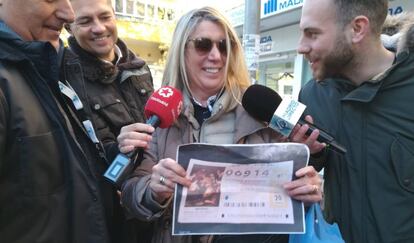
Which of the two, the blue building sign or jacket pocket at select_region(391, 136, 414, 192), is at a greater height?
the blue building sign

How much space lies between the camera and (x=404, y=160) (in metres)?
1.50

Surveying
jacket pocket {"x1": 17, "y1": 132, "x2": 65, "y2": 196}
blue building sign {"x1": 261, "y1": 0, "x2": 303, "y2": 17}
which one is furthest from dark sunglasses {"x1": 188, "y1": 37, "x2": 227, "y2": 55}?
blue building sign {"x1": 261, "y1": 0, "x2": 303, "y2": 17}

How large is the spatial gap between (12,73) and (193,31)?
32.6 inches

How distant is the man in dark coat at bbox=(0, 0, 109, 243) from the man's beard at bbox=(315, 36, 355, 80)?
3.88 feet

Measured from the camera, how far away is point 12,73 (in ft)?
4.09

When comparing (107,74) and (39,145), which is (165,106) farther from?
(107,74)

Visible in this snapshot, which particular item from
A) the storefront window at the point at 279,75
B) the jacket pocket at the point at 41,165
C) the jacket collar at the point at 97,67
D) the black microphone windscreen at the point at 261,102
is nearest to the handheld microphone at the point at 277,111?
the black microphone windscreen at the point at 261,102

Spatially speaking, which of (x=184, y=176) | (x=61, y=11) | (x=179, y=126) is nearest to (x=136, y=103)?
(x=179, y=126)

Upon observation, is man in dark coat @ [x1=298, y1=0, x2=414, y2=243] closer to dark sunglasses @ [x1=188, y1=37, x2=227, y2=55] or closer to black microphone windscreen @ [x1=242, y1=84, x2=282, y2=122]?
black microphone windscreen @ [x1=242, y1=84, x2=282, y2=122]

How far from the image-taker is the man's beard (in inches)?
66.2

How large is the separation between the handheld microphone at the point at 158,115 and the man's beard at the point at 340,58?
74 cm

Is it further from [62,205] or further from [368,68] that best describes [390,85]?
[62,205]

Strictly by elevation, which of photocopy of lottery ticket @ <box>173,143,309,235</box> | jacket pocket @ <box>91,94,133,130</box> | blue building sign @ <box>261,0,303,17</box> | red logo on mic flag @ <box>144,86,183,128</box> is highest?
blue building sign @ <box>261,0,303,17</box>

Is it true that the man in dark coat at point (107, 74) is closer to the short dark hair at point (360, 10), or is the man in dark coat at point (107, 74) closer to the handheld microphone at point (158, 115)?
the handheld microphone at point (158, 115)
